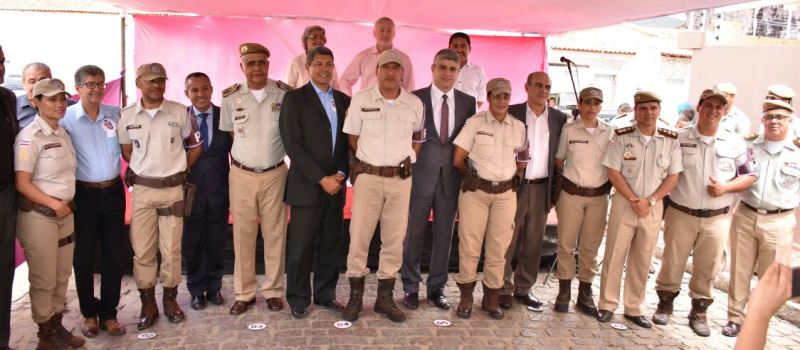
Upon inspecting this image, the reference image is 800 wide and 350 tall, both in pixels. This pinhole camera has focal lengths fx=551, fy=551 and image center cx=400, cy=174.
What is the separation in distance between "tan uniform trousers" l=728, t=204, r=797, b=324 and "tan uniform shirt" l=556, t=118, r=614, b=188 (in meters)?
1.03

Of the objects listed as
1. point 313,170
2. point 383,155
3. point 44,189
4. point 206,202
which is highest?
point 383,155

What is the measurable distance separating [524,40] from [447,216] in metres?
3.75

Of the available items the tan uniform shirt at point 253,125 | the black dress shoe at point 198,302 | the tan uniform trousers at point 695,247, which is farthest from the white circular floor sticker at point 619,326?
the black dress shoe at point 198,302

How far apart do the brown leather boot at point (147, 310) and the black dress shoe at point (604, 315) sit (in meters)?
3.13

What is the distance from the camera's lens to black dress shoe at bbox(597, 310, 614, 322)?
13.3ft

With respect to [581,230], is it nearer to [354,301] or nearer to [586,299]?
[586,299]

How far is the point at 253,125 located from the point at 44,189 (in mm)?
1227

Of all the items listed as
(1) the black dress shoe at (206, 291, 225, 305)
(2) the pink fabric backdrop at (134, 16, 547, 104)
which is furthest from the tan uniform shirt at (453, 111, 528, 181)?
(2) the pink fabric backdrop at (134, 16, 547, 104)

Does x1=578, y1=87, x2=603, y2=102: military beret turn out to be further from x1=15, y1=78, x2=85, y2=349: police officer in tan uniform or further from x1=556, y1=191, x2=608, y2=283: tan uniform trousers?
x1=15, y1=78, x2=85, y2=349: police officer in tan uniform

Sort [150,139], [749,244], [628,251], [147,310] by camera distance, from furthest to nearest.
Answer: [628,251], [749,244], [147,310], [150,139]

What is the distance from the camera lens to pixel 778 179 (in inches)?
150

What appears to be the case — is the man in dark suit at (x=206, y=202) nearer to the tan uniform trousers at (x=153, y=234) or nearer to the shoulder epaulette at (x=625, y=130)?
the tan uniform trousers at (x=153, y=234)

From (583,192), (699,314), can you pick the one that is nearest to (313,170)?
(583,192)

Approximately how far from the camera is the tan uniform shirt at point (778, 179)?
12.5 ft
